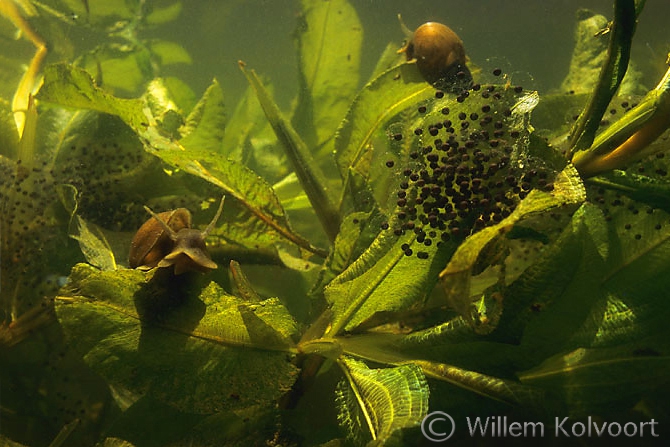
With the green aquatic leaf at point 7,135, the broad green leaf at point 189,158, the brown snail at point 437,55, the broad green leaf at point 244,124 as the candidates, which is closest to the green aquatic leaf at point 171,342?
the broad green leaf at point 189,158

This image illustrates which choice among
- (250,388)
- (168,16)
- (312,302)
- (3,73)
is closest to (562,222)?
(312,302)

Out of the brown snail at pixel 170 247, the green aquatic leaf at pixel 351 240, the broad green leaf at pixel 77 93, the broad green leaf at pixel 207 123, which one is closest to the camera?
the brown snail at pixel 170 247

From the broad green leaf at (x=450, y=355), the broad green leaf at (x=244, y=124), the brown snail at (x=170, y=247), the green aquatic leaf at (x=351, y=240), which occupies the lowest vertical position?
the broad green leaf at (x=450, y=355)

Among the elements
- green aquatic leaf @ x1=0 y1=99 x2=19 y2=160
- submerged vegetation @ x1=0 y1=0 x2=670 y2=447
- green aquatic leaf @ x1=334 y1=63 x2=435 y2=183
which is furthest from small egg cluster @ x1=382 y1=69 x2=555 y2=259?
green aquatic leaf @ x1=0 y1=99 x2=19 y2=160

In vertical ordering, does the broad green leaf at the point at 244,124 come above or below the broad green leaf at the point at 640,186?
above

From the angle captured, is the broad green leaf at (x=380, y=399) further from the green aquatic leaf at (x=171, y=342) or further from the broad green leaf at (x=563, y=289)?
the broad green leaf at (x=563, y=289)

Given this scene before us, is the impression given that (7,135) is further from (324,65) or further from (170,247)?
(324,65)

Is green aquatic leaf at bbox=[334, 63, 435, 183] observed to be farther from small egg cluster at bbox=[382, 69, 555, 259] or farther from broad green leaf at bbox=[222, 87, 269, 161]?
broad green leaf at bbox=[222, 87, 269, 161]
